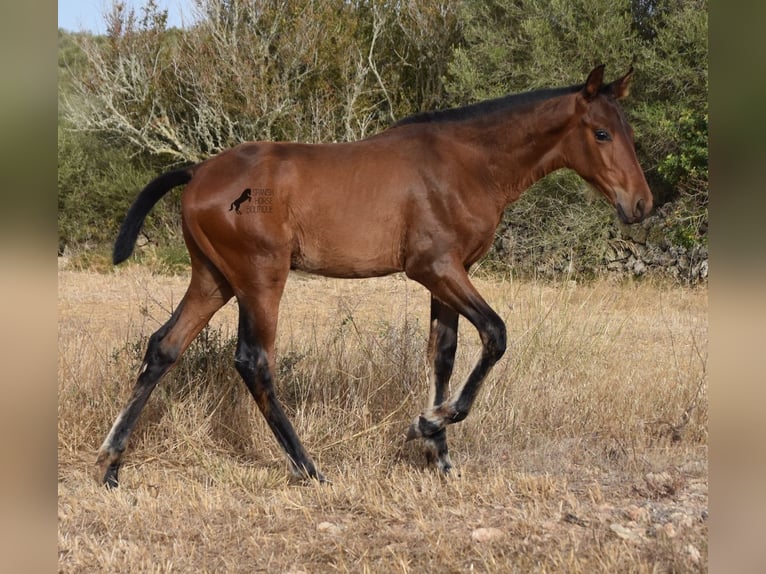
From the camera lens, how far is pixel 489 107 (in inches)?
194

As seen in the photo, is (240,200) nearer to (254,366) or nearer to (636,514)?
(254,366)

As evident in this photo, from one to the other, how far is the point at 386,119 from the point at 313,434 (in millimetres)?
9749

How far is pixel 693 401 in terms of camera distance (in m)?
5.66

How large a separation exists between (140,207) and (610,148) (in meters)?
2.91

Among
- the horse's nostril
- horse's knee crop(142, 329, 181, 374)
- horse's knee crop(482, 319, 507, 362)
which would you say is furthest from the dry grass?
the horse's nostril

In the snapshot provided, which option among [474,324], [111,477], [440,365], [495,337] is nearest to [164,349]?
[111,477]

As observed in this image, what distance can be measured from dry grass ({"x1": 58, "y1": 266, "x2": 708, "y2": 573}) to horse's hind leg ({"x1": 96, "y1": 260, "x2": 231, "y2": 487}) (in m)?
0.18

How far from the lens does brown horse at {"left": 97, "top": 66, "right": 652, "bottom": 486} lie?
464 cm

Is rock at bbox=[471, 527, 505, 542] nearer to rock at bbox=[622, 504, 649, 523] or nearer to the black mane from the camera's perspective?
rock at bbox=[622, 504, 649, 523]

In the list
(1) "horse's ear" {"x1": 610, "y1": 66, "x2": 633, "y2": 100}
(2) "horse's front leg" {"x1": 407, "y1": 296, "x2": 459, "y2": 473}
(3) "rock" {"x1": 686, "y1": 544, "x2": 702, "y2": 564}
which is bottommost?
(3) "rock" {"x1": 686, "y1": 544, "x2": 702, "y2": 564}

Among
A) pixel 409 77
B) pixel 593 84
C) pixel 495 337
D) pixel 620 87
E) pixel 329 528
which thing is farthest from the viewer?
pixel 409 77

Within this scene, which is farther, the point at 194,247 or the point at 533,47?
the point at 533,47
